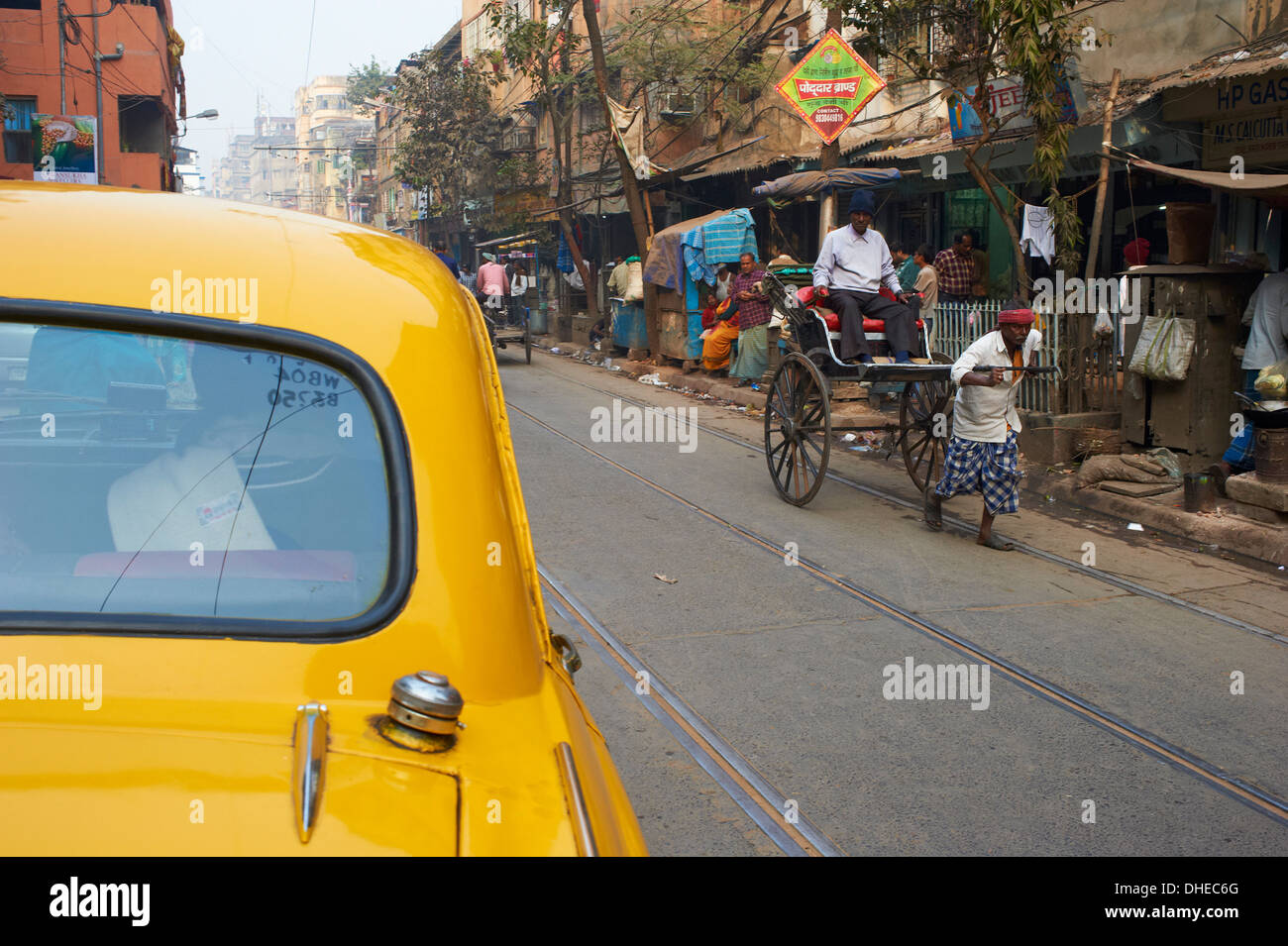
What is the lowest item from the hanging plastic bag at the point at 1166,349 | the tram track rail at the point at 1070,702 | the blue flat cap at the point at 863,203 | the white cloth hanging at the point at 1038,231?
the tram track rail at the point at 1070,702

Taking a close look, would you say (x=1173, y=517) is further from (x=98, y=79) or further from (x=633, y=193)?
(x=98, y=79)

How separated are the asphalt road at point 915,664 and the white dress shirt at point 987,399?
30.4 inches

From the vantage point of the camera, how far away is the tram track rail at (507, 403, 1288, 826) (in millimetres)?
4223

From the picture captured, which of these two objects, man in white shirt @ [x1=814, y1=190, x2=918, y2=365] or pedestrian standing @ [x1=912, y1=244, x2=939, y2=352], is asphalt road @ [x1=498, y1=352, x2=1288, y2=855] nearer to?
man in white shirt @ [x1=814, y1=190, x2=918, y2=365]

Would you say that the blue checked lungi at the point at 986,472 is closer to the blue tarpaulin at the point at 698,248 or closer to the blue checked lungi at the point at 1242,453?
the blue checked lungi at the point at 1242,453

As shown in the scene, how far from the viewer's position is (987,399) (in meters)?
8.12

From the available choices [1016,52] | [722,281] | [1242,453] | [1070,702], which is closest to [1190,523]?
[1242,453]

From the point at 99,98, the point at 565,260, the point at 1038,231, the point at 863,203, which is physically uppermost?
the point at 99,98

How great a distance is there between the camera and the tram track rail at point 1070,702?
4.22m

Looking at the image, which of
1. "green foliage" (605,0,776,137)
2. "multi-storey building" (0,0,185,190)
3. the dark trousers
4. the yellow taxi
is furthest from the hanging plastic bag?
"multi-storey building" (0,0,185,190)

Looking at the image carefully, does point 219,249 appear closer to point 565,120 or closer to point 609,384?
point 609,384

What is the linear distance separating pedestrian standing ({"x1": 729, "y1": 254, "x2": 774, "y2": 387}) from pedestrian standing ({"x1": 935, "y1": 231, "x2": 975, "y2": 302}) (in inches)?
92.4

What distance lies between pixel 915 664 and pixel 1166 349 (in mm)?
5579

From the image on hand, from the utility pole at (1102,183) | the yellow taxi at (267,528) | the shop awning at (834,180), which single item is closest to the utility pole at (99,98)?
the shop awning at (834,180)
